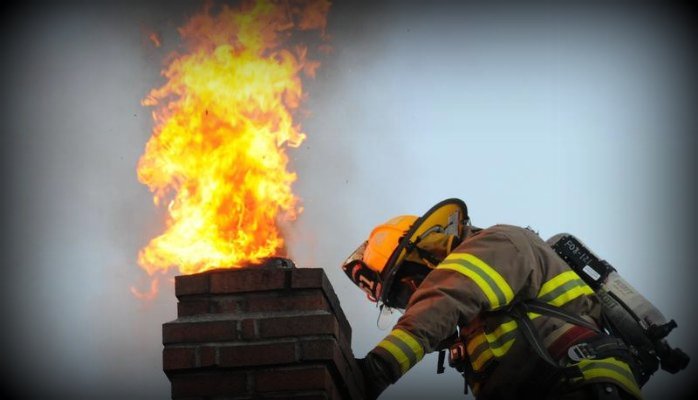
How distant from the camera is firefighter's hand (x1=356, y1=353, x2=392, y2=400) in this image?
4.84 m

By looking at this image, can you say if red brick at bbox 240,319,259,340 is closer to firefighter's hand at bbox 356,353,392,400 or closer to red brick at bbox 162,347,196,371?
red brick at bbox 162,347,196,371

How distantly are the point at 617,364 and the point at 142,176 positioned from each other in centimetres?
326

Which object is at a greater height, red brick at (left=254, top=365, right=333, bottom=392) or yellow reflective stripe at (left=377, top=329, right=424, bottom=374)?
yellow reflective stripe at (left=377, top=329, right=424, bottom=374)

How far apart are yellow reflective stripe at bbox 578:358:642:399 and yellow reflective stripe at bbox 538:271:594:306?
1.33 feet

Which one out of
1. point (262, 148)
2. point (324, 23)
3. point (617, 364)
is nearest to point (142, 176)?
point (262, 148)

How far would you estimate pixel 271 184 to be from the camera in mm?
5996

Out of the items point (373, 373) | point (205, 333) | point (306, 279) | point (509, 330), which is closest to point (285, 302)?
point (306, 279)

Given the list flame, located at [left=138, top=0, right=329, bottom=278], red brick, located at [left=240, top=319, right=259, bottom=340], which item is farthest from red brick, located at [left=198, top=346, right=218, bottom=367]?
flame, located at [left=138, top=0, right=329, bottom=278]

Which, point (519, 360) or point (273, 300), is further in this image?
point (519, 360)

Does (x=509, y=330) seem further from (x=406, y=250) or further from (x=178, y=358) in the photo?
(x=178, y=358)

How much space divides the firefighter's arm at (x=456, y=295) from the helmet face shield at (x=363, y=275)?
114 cm

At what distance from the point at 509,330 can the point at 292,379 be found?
4.81ft

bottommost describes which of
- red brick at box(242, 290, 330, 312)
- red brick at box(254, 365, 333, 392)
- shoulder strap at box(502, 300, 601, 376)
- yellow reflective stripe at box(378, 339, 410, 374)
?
red brick at box(254, 365, 333, 392)

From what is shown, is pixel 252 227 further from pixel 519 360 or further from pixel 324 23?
pixel 324 23
